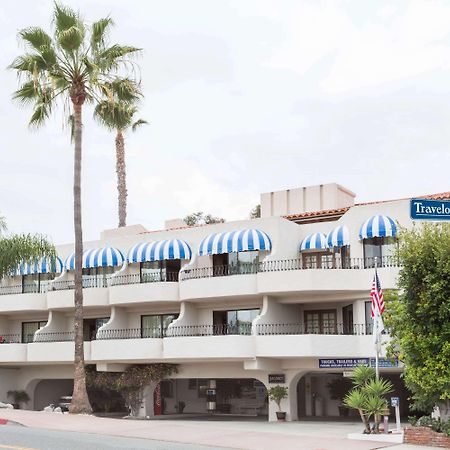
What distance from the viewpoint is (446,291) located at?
896 inches

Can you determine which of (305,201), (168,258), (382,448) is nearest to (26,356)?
(168,258)

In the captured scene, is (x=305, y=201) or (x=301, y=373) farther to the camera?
(x=305, y=201)

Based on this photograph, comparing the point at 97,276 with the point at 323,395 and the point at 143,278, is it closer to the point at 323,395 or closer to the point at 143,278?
the point at 143,278

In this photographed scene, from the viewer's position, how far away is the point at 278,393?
37.1 m

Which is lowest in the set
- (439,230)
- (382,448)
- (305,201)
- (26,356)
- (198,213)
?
(382,448)

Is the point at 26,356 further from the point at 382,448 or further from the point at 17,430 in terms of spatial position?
the point at 382,448

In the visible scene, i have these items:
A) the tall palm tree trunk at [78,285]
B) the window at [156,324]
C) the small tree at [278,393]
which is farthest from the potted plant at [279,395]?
the tall palm tree trunk at [78,285]

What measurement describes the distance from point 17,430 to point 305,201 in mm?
19840

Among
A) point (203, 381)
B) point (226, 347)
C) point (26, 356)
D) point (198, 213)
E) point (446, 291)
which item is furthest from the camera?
point (198, 213)

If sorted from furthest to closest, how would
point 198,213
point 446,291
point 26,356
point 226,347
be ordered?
1. point 198,213
2. point 26,356
3. point 226,347
4. point 446,291

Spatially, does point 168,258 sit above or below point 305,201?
below

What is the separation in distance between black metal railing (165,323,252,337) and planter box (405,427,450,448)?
1559 cm

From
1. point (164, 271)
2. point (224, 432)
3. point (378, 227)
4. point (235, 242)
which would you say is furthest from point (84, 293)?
point (224, 432)

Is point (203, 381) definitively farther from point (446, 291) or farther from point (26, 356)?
point (446, 291)
